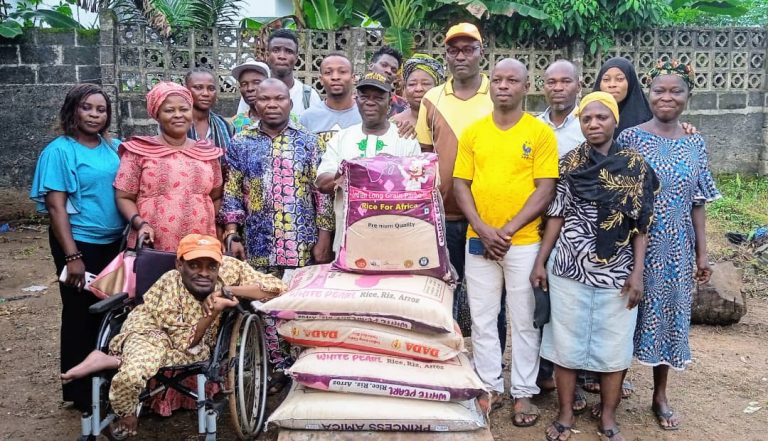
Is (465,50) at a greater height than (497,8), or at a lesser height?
lesser

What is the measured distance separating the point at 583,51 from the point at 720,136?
8.14 ft

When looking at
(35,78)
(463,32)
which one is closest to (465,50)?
(463,32)

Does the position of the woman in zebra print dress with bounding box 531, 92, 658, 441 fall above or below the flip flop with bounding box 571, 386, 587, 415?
above

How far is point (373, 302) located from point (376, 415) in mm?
509

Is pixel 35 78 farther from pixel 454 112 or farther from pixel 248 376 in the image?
pixel 454 112

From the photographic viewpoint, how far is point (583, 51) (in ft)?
28.5

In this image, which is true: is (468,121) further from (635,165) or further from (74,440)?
(74,440)

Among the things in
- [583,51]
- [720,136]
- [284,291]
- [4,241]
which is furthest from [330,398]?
[720,136]

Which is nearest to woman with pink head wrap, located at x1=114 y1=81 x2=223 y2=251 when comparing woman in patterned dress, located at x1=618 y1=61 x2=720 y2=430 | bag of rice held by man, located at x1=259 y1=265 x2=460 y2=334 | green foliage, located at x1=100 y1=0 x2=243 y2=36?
bag of rice held by man, located at x1=259 y1=265 x2=460 y2=334

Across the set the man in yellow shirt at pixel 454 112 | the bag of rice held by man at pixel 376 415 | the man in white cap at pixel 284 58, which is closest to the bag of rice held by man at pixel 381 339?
the bag of rice held by man at pixel 376 415

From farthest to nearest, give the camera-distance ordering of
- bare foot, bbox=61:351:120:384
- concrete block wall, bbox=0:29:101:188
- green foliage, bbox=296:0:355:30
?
green foliage, bbox=296:0:355:30 → concrete block wall, bbox=0:29:101:188 → bare foot, bbox=61:351:120:384

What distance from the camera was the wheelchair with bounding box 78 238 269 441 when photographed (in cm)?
308

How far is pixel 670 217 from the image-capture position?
11.5 ft

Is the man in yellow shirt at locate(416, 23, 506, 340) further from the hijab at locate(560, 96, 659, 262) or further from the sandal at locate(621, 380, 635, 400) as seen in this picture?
the sandal at locate(621, 380, 635, 400)
